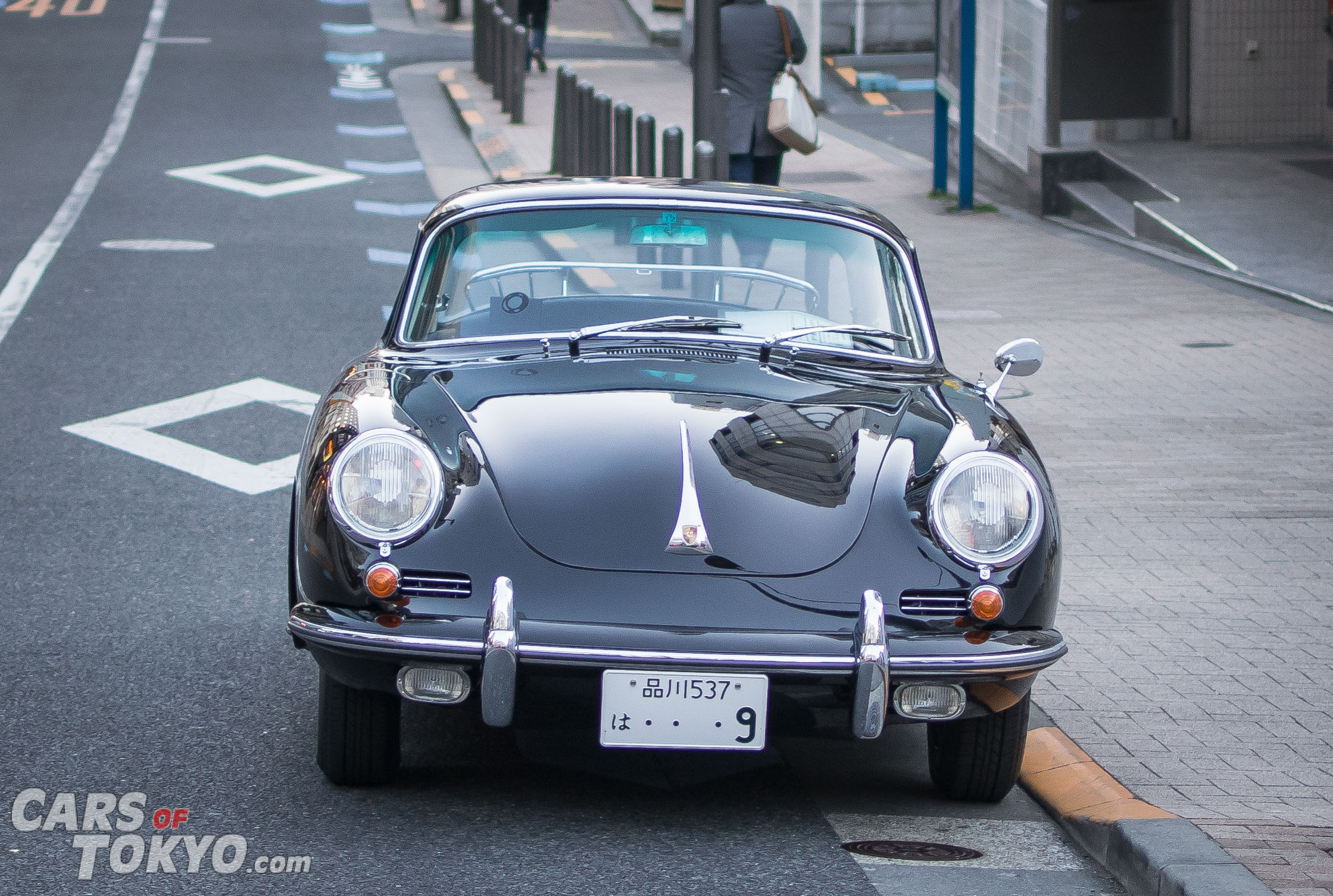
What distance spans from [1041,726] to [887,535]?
977 millimetres

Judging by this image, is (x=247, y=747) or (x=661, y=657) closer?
(x=661, y=657)

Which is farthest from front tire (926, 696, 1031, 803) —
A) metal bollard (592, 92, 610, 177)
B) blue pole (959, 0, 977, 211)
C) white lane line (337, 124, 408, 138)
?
white lane line (337, 124, 408, 138)

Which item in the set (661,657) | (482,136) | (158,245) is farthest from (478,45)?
(661,657)

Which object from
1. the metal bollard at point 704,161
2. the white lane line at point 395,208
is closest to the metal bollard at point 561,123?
the white lane line at point 395,208

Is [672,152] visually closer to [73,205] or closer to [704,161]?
[704,161]

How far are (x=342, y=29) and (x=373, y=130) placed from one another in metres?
9.99

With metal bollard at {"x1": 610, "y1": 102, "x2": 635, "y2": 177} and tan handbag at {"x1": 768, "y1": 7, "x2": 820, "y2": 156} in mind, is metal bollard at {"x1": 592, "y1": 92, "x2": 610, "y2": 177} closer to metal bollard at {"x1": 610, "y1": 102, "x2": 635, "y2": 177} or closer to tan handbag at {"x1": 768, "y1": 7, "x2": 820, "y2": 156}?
metal bollard at {"x1": 610, "y1": 102, "x2": 635, "y2": 177}

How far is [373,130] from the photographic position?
19.2 metres

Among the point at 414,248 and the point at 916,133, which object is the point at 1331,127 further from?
the point at 414,248

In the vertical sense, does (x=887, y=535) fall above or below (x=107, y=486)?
above

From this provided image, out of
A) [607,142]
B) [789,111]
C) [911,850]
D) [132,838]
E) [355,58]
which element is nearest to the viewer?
[132,838]

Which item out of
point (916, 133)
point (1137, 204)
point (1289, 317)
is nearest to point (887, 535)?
point (1289, 317)

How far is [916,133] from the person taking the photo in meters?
20.5

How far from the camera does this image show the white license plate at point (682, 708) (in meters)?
3.58
